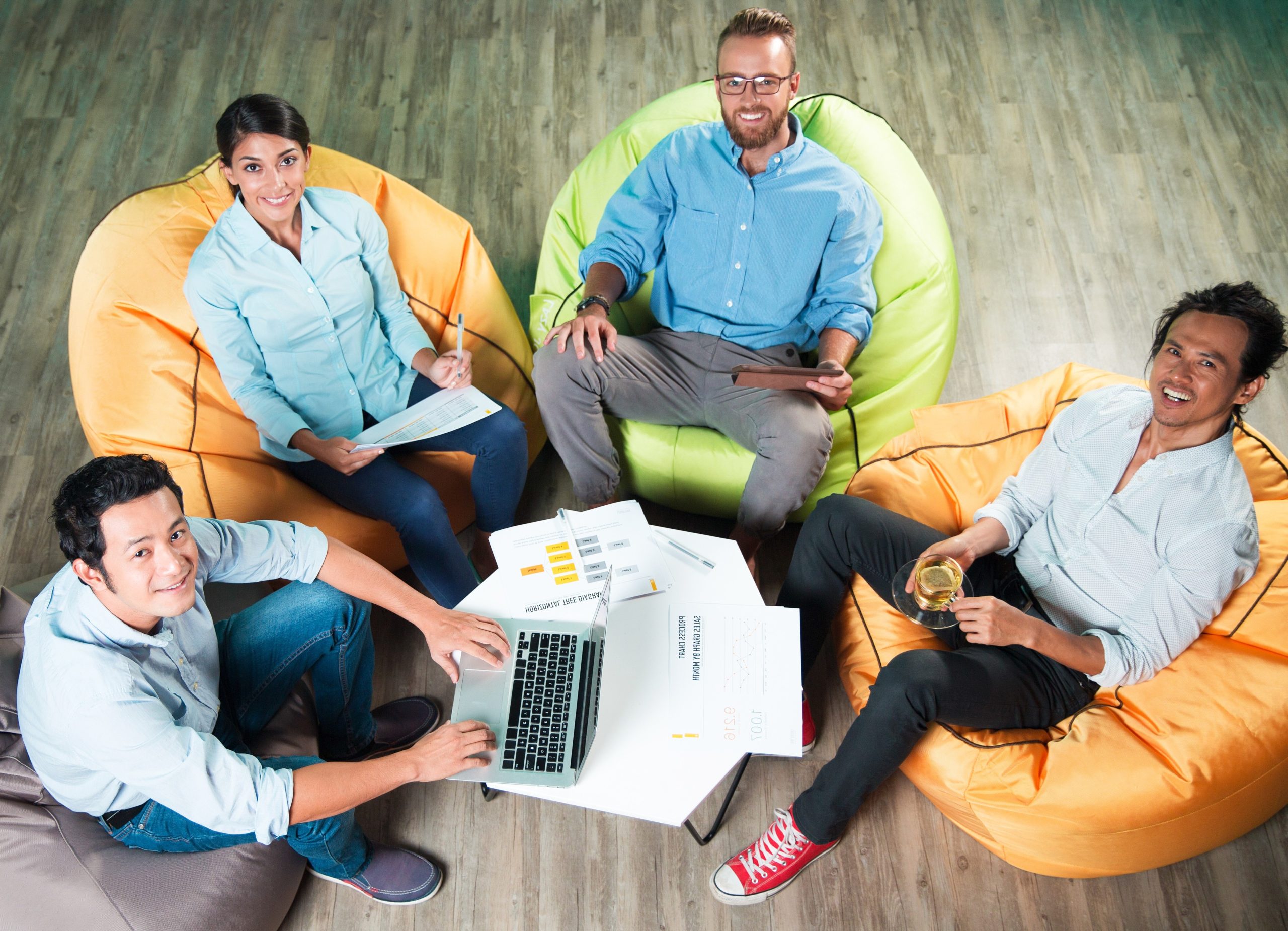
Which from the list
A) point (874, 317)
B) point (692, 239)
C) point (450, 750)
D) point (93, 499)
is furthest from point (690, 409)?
point (93, 499)

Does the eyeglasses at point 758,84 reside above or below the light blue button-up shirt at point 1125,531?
above

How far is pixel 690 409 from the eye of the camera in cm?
253

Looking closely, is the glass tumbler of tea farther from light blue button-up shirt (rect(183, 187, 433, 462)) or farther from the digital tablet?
light blue button-up shirt (rect(183, 187, 433, 462))

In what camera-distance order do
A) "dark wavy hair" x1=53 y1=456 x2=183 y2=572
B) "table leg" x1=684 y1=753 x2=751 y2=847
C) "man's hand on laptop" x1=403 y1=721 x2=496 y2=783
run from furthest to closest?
"table leg" x1=684 y1=753 x2=751 y2=847 < "man's hand on laptop" x1=403 y1=721 x2=496 y2=783 < "dark wavy hair" x1=53 y1=456 x2=183 y2=572

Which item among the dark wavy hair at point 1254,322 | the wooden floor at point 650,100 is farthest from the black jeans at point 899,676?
the dark wavy hair at point 1254,322

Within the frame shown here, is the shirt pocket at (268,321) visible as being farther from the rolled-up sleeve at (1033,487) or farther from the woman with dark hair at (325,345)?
the rolled-up sleeve at (1033,487)

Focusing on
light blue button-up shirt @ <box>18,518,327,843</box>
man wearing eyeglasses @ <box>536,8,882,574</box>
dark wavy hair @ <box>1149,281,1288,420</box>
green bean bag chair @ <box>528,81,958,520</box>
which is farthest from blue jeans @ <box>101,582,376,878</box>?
dark wavy hair @ <box>1149,281,1288,420</box>

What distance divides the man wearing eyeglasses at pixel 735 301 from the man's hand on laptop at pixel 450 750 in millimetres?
945

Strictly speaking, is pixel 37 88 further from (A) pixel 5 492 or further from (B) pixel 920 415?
(B) pixel 920 415

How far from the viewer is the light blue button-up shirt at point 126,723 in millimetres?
1506

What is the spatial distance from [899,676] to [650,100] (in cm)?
283

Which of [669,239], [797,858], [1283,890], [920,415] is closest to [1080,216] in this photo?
[920,415]

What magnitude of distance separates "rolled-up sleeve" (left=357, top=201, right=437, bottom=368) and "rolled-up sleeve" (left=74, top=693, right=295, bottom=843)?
1201mm

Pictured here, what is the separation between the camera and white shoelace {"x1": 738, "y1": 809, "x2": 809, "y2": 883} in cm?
207
